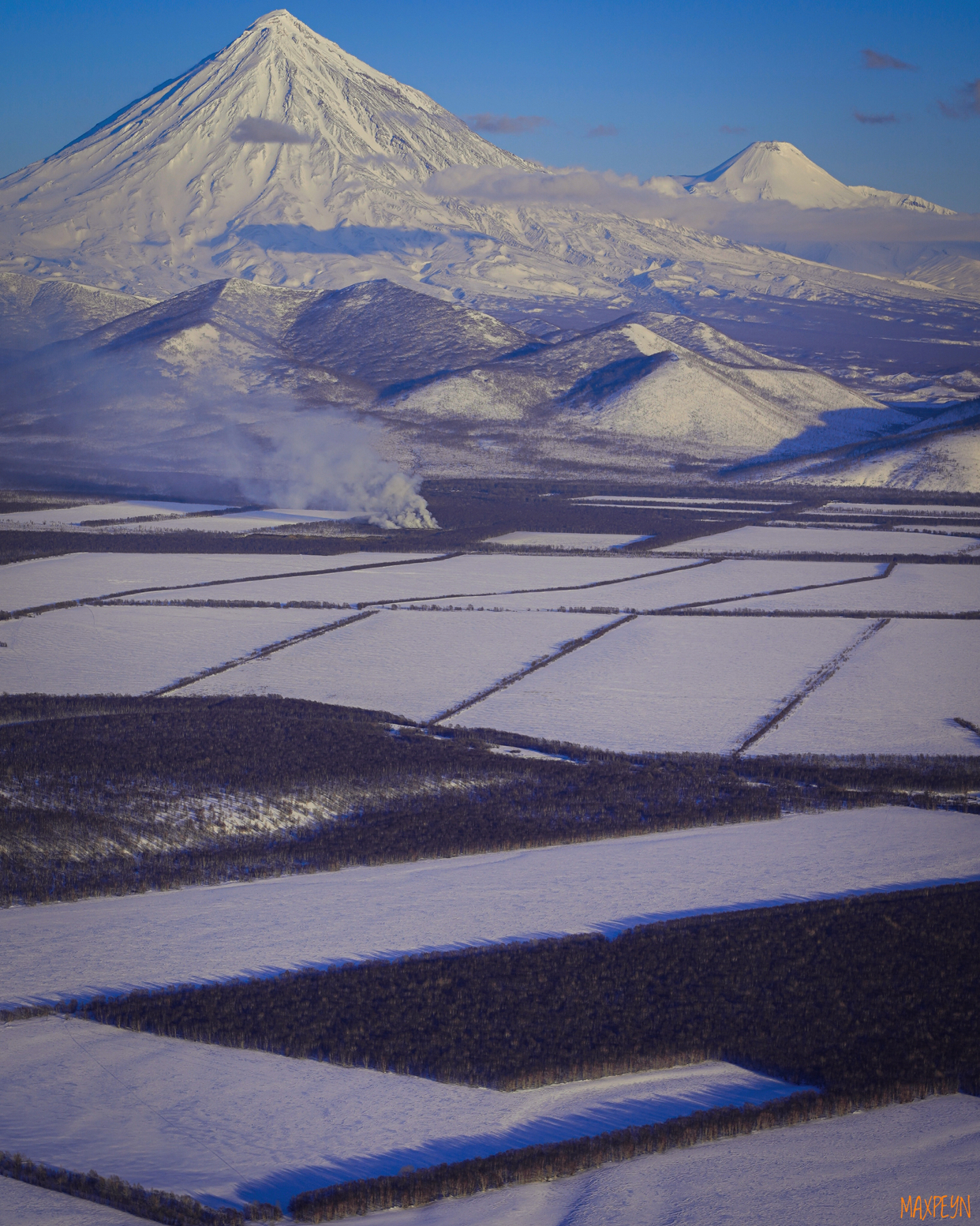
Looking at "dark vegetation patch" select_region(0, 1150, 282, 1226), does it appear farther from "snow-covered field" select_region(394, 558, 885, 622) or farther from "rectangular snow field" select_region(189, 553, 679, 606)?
"rectangular snow field" select_region(189, 553, 679, 606)

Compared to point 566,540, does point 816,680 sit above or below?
below

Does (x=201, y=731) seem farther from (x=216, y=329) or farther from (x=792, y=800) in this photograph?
(x=216, y=329)

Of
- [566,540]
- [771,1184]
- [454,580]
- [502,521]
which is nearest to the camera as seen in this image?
[771,1184]

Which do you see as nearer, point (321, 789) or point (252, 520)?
point (321, 789)

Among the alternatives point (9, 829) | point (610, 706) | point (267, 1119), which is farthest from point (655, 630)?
point (267, 1119)

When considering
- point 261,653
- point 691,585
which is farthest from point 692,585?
point 261,653

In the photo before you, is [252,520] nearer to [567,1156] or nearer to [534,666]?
[534,666]

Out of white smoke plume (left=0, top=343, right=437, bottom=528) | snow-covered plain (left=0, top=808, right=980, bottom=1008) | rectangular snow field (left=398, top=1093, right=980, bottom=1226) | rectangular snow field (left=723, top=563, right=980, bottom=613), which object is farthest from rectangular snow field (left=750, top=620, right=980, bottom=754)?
white smoke plume (left=0, top=343, right=437, bottom=528)
